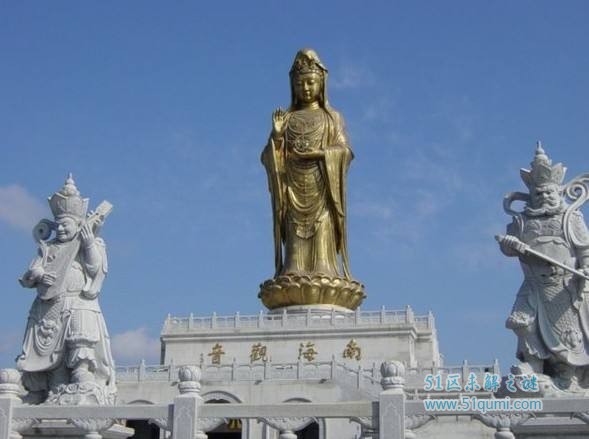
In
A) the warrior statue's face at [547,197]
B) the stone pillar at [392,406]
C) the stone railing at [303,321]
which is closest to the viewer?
the stone pillar at [392,406]

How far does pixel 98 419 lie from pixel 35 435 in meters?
1.00

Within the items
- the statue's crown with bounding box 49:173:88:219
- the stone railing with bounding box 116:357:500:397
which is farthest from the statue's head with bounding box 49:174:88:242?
the stone railing with bounding box 116:357:500:397

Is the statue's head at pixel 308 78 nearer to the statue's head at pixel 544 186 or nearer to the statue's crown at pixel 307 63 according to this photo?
the statue's crown at pixel 307 63

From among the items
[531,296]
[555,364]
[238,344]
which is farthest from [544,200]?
[238,344]

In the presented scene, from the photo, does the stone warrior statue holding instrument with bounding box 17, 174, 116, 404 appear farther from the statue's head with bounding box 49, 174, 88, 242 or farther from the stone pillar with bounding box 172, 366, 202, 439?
the stone pillar with bounding box 172, 366, 202, 439

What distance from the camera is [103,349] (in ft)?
34.6

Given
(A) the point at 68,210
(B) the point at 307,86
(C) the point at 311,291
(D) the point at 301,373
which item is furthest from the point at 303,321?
(A) the point at 68,210

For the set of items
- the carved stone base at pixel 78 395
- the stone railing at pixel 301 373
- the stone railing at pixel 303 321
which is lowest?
the carved stone base at pixel 78 395

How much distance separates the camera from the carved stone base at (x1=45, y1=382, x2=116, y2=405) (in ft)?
32.8

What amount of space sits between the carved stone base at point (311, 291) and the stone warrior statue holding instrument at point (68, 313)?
17.9m

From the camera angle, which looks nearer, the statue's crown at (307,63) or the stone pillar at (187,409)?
the stone pillar at (187,409)

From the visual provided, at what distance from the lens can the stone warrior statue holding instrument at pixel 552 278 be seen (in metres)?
9.66

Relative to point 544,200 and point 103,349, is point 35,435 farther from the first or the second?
point 544,200

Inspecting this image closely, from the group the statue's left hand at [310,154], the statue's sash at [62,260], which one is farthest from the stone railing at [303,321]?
the statue's sash at [62,260]
